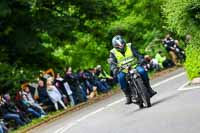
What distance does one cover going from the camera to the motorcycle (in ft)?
59.9

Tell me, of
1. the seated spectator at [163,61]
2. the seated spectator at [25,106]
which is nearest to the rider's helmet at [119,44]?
the seated spectator at [25,106]

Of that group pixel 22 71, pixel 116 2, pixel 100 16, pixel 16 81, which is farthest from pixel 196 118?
pixel 116 2

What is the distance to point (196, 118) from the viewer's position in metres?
13.9

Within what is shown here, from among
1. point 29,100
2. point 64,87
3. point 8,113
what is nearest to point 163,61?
point 64,87

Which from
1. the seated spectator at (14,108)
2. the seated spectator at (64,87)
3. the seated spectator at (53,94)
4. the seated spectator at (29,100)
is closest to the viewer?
the seated spectator at (14,108)

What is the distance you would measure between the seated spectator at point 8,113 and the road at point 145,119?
134cm

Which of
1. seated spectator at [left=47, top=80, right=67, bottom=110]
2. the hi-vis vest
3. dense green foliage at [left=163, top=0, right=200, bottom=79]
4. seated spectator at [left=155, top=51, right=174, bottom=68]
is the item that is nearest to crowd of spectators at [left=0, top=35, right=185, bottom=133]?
seated spectator at [left=47, top=80, right=67, bottom=110]

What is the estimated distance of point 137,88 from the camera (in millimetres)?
18469

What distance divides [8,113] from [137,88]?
645cm

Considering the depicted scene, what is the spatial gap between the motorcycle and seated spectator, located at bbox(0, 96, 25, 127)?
19.4 ft

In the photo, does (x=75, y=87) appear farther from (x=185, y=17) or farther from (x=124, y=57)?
(x=185, y=17)

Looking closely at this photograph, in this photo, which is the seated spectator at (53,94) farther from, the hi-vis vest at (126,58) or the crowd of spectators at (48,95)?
the hi-vis vest at (126,58)

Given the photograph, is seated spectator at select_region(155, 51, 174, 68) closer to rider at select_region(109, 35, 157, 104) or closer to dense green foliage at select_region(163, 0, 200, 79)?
rider at select_region(109, 35, 157, 104)

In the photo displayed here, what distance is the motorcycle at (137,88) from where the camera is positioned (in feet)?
59.9
